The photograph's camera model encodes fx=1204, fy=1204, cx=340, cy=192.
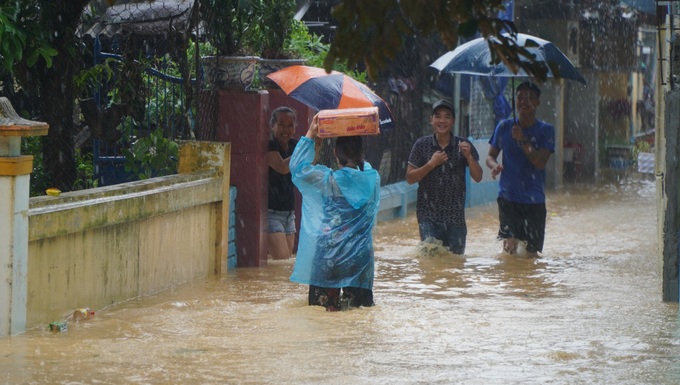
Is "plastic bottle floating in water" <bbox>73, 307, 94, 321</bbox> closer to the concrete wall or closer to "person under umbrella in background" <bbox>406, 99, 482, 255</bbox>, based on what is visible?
the concrete wall

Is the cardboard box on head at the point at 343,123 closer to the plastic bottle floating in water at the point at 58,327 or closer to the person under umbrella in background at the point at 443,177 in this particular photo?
the plastic bottle floating in water at the point at 58,327

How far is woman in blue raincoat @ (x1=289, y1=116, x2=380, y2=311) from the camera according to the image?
28.8ft

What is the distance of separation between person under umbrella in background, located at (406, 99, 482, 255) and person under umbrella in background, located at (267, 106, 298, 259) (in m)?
1.22

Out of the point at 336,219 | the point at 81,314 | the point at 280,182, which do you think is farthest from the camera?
the point at 280,182

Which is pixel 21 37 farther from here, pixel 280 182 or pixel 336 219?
pixel 280 182

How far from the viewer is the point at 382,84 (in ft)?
55.0

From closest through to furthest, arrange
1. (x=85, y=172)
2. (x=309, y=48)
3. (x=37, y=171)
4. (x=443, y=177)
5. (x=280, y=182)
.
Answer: (x=37, y=171), (x=280, y=182), (x=443, y=177), (x=85, y=172), (x=309, y=48)

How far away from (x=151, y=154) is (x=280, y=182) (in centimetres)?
128

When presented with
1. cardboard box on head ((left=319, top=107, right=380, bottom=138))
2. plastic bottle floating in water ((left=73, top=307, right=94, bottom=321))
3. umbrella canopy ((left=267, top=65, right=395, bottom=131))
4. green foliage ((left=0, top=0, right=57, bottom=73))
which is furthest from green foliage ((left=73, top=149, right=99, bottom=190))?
cardboard box on head ((left=319, top=107, right=380, bottom=138))

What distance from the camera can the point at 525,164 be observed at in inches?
483

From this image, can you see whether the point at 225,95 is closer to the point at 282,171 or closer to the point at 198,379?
the point at 282,171

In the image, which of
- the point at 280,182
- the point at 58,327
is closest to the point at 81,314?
the point at 58,327

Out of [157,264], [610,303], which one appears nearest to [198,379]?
[157,264]

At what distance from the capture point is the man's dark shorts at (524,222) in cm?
1228
